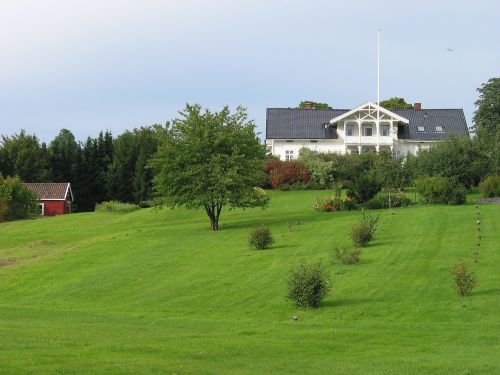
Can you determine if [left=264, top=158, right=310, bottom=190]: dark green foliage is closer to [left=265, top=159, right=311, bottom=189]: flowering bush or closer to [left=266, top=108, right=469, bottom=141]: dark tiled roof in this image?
[left=265, top=159, right=311, bottom=189]: flowering bush

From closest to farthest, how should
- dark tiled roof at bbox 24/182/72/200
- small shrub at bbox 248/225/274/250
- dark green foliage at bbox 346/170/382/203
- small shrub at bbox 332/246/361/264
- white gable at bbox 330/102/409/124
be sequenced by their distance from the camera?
small shrub at bbox 332/246/361/264 → small shrub at bbox 248/225/274/250 → dark green foliage at bbox 346/170/382/203 → dark tiled roof at bbox 24/182/72/200 → white gable at bbox 330/102/409/124

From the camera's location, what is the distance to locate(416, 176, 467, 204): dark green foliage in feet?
145

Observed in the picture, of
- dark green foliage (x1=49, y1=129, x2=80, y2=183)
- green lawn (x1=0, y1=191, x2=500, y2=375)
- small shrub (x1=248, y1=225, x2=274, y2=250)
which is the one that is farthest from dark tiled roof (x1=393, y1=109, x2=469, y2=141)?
small shrub (x1=248, y1=225, x2=274, y2=250)

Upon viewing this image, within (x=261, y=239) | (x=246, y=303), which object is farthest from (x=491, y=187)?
(x=246, y=303)

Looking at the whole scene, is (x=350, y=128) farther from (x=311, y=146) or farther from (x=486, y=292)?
(x=486, y=292)

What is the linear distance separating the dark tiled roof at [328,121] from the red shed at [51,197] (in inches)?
763

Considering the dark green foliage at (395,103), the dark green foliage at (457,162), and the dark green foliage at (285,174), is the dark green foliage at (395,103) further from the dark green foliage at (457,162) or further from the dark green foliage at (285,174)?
the dark green foliage at (457,162)

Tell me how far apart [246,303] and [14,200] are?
42.5 meters

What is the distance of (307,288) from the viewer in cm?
1953

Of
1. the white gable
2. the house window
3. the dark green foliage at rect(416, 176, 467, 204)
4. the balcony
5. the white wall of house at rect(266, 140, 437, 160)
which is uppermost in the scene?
the white gable

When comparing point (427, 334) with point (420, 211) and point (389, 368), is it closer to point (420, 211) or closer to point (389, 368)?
point (389, 368)

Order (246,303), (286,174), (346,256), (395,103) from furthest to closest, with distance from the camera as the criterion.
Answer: (395,103), (286,174), (346,256), (246,303)

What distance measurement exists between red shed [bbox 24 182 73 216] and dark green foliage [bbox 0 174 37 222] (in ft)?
15.1

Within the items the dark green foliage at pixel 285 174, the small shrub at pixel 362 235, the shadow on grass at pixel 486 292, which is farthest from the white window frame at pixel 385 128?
the shadow on grass at pixel 486 292
